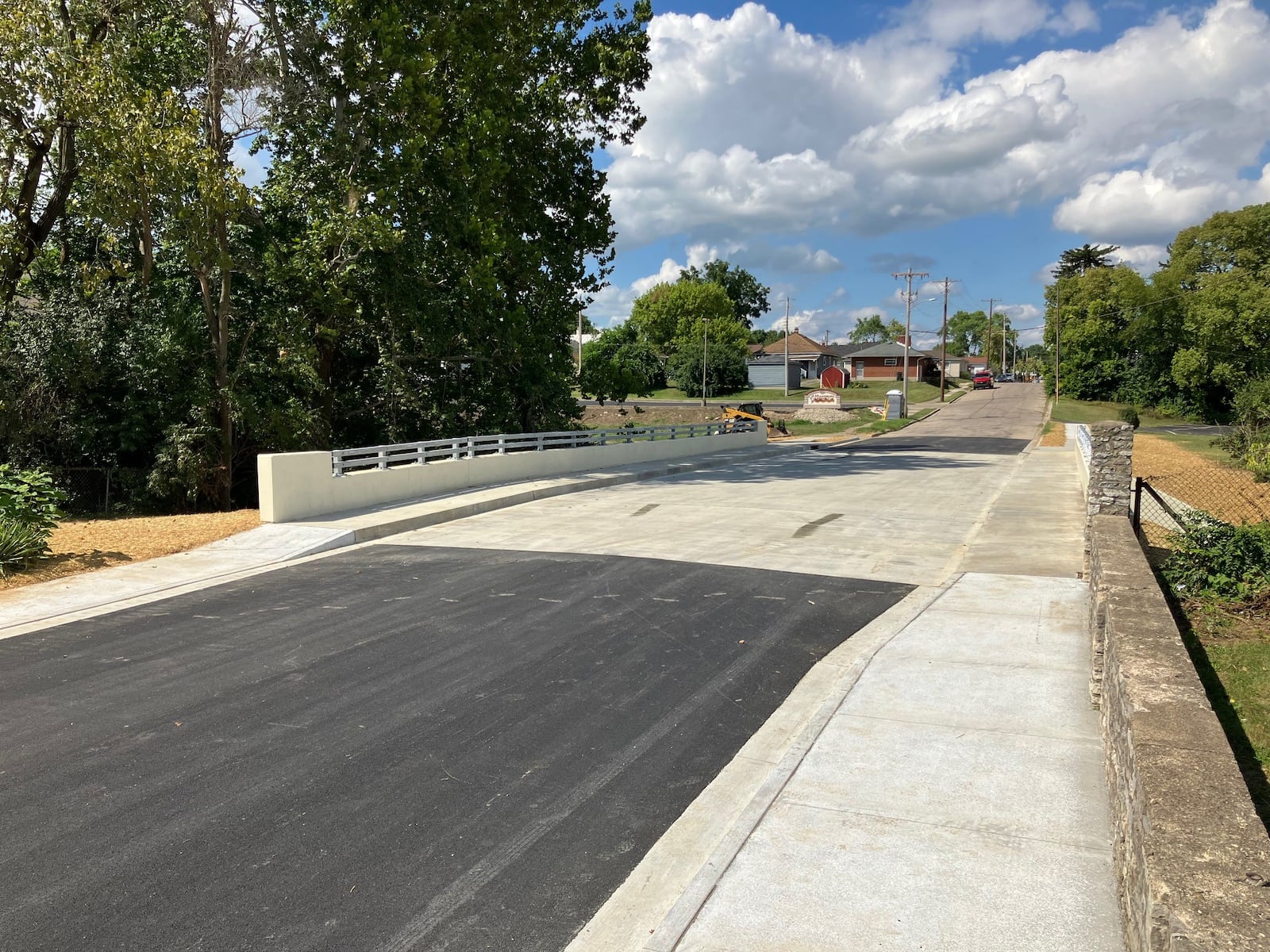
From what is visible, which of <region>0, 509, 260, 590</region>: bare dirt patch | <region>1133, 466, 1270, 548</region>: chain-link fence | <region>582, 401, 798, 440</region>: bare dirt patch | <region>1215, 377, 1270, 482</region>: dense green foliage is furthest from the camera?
<region>582, 401, 798, 440</region>: bare dirt patch

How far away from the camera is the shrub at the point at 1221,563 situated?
31.0 feet

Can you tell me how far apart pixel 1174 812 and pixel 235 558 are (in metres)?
12.3

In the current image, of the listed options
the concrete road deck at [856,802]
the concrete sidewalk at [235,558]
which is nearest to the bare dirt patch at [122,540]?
the concrete sidewalk at [235,558]

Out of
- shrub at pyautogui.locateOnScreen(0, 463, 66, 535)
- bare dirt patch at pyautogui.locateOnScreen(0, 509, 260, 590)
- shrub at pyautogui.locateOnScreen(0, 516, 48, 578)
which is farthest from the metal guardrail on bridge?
shrub at pyautogui.locateOnScreen(0, 516, 48, 578)

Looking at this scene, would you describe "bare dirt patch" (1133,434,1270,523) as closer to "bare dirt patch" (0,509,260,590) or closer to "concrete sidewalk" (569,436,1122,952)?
"concrete sidewalk" (569,436,1122,952)

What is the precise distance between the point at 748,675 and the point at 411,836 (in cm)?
344

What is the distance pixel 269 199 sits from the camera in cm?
2369

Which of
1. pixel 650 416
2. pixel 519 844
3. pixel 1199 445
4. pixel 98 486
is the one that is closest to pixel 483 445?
pixel 98 486

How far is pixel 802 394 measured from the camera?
89750mm

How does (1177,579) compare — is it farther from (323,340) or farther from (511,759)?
(323,340)

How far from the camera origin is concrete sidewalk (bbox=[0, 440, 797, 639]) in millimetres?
10109

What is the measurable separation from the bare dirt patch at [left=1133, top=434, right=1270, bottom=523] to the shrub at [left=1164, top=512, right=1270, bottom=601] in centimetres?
396

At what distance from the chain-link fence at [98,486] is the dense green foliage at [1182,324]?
56818 millimetres

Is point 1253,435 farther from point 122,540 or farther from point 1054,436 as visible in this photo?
point 122,540
